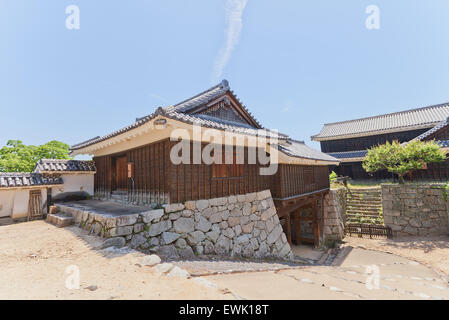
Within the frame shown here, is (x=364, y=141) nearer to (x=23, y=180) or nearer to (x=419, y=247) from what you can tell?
(x=419, y=247)

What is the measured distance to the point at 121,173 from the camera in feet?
29.2

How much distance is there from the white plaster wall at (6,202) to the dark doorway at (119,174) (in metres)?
3.65

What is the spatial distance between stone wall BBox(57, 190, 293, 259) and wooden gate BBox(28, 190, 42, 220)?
114 centimetres

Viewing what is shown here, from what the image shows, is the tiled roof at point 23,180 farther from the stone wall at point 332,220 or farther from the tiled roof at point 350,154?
the tiled roof at point 350,154

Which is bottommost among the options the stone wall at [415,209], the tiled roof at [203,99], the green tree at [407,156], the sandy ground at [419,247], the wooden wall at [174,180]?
the sandy ground at [419,247]

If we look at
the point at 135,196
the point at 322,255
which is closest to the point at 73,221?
the point at 135,196

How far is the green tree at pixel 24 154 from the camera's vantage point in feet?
52.7

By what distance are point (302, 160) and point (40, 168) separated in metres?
12.4

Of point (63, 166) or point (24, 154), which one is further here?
point (24, 154)

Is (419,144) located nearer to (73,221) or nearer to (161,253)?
(161,253)

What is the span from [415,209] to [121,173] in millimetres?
18813

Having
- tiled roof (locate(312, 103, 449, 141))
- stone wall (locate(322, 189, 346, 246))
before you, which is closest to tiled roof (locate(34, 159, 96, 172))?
stone wall (locate(322, 189, 346, 246))

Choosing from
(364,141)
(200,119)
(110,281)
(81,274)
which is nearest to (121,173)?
(200,119)

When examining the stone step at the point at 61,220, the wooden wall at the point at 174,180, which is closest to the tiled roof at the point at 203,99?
the wooden wall at the point at 174,180
